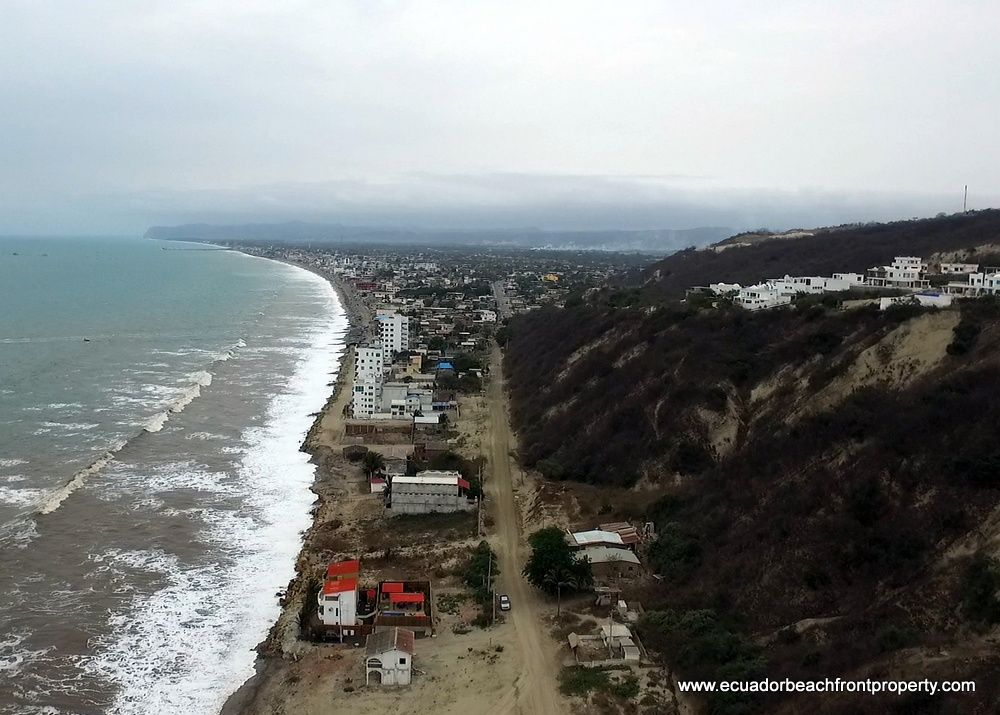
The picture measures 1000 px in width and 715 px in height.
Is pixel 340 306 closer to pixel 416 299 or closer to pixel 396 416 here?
pixel 416 299

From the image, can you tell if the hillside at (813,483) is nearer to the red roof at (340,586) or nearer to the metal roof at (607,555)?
the metal roof at (607,555)

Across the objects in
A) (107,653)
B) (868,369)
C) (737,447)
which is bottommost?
(107,653)

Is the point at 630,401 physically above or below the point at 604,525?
above

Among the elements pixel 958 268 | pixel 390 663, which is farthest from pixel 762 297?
pixel 390 663

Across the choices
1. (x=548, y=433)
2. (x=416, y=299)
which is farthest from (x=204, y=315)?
(x=548, y=433)

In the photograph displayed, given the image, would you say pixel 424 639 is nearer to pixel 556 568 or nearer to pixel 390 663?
pixel 390 663

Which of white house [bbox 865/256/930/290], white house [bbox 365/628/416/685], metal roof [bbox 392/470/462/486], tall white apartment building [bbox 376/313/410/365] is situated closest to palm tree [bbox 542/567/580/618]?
white house [bbox 365/628/416/685]
